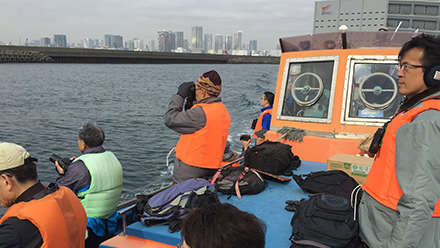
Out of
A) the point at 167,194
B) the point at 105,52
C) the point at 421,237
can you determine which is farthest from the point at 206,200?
the point at 105,52

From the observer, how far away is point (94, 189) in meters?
3.85

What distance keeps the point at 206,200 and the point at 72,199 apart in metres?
1.28

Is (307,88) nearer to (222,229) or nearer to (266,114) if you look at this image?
(266,114)

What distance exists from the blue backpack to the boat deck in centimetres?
9

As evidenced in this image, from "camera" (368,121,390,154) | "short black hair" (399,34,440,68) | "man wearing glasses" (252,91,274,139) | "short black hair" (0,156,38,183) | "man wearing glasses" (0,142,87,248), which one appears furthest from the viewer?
"man wearing glasses" (252,91,274,139)

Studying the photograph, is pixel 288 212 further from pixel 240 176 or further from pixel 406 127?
pixel 406 127

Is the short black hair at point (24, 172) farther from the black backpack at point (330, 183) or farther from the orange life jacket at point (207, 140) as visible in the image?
the black backpack at point (330, 183)

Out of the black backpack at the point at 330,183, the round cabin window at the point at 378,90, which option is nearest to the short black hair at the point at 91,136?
the black backpack at the point at 330,183

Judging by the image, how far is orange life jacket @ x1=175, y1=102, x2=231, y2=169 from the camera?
12.3 feet

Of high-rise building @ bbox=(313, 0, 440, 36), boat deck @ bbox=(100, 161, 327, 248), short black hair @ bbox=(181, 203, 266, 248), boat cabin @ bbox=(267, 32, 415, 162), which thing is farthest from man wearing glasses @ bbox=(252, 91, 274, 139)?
high-rise building @ bbox=(313, 0, 440, 36)

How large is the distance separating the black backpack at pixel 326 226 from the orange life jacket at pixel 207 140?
1276 mm

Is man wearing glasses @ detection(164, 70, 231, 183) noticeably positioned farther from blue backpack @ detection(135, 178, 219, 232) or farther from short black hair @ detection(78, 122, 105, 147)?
short black hair @ detection(78, 122, 105, 147)

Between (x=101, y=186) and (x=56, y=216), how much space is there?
1.38m

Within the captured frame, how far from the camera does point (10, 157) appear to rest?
2.62 meters
